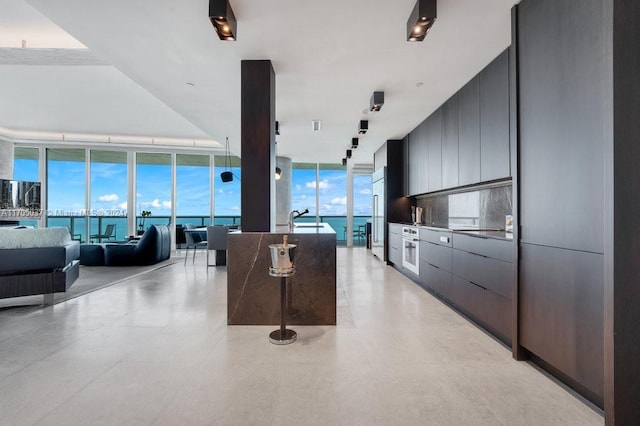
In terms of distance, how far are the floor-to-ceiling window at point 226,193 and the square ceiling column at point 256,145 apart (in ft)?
20.5

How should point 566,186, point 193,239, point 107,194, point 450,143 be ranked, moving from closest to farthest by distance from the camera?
1. point 566,186
2. point 450,143
3. point 193,239
4. point 107,194

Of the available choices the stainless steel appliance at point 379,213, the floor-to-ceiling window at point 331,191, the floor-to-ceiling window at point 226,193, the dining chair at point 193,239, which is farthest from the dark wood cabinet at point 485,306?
the floor-to-ceiling window at point 226,193

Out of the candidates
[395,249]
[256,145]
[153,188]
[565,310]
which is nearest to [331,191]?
[395,249]

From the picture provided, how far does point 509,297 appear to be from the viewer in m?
2.48

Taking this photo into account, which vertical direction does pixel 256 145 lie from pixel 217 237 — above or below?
above

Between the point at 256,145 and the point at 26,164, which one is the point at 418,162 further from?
the point at 26,164

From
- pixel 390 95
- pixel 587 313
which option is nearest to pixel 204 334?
pixel 587 313

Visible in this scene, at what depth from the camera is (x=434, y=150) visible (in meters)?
4.75

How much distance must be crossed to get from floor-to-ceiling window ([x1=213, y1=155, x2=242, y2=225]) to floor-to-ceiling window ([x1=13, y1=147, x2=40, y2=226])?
4544mm

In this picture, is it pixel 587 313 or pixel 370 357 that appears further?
pixel 370 357

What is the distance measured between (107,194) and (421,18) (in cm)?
954
